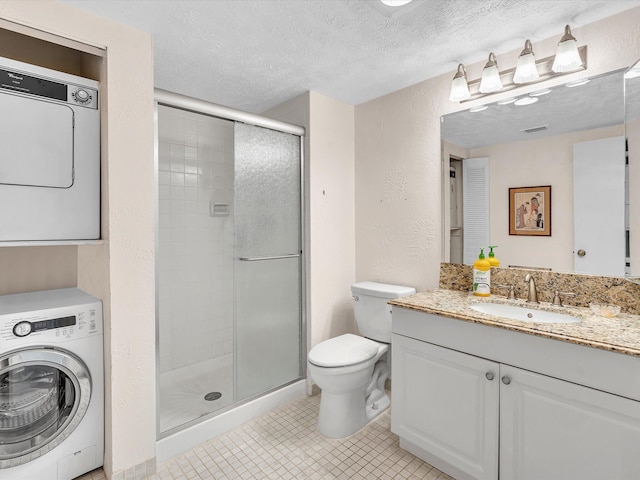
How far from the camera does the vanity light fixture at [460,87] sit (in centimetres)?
203

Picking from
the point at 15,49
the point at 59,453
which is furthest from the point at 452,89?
the point at 59,453

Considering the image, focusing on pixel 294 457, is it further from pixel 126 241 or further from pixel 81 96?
pixel 81 96

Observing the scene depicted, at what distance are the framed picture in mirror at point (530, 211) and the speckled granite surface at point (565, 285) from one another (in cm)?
23

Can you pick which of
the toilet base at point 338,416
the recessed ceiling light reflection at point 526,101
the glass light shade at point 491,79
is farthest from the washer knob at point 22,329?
the recessed ceiling light reflection at point 526,101

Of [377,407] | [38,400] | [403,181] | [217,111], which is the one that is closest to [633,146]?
[403,181]

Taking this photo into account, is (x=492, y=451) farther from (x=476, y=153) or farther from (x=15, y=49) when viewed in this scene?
(x=15, y=49)

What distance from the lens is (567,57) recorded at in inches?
64.9

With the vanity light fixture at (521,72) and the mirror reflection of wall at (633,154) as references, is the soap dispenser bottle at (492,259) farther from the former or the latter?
the vanity light fixture at (521,72)

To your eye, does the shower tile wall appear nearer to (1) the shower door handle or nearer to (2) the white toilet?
(1) the shower door handle

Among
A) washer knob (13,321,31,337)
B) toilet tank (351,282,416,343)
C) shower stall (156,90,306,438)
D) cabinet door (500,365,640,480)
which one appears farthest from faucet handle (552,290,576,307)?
washer knob (13,321,31,337)

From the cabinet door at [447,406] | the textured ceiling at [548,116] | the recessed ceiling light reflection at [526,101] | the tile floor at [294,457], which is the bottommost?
the tile floor at [294,457]

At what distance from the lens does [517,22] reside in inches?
66.2

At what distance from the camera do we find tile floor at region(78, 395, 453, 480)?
5.77ft

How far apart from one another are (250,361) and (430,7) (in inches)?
89.1
